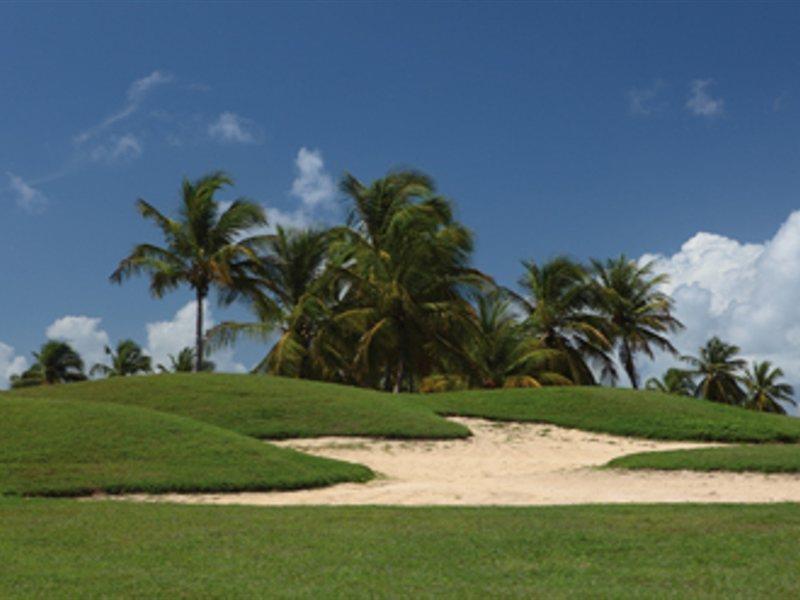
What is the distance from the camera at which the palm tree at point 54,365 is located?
6462 centimetres

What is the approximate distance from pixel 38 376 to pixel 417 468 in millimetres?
52837

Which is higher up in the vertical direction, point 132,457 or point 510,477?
point 132,457

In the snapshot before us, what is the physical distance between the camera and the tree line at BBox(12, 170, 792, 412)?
120 feet

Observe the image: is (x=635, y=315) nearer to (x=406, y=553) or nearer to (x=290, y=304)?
(x=290, y=304)

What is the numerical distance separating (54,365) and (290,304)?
31.5m

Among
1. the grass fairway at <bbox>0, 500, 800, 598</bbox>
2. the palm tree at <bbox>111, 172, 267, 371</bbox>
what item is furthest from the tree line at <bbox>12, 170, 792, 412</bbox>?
the grass fairway at <bbox>0, 500, 800, 598</bbox>

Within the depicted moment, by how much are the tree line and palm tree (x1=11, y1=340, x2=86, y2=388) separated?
30.9m

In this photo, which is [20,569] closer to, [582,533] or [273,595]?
[273,595]

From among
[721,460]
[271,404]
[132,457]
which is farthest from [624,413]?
[132,457]

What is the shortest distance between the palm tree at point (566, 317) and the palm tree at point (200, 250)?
1422 centimetres

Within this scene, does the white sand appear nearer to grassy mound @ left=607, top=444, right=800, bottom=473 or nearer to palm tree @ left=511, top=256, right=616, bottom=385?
grassy mound @ left=607, top=444, right=800, bottom=473

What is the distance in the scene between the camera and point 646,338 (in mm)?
47250

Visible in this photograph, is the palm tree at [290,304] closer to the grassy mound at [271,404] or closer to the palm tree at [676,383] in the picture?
the grassy mound at [271,404]

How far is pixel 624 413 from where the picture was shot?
2741 centimetres
